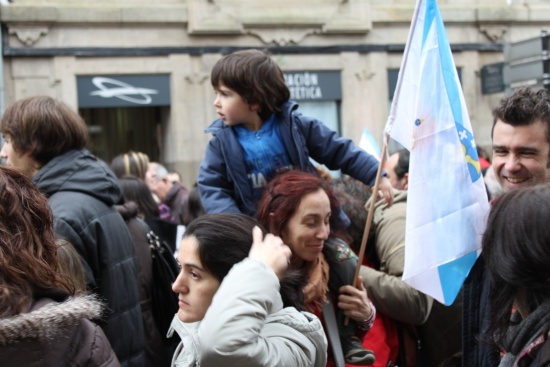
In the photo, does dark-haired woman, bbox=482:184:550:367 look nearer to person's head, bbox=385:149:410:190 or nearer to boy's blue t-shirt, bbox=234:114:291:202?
boy's blue t-shirt, bbox=234:114:291:202

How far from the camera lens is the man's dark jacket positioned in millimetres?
3488

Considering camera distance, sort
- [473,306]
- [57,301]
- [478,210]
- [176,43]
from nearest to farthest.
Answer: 1. [57,301]
2. [473,306]
3. [478,210]
4. [176,43]

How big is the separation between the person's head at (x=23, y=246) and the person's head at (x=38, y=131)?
1.42 meters

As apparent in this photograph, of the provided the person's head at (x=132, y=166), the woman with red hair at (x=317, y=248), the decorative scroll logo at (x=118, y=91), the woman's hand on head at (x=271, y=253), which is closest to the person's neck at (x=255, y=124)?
the woman with red hair at (x=317, y=248)

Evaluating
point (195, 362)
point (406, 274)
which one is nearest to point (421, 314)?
point (406, 274)

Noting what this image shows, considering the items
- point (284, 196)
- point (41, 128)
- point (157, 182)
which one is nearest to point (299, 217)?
point (284, 196)

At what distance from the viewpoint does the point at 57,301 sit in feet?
6.77

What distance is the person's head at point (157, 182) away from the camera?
29.7 ft

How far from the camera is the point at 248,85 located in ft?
12.1

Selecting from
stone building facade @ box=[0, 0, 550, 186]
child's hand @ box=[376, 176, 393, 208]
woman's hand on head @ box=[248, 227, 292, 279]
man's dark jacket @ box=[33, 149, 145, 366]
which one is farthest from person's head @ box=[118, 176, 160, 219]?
stone building facade @ box=[0, 0, 550, 186]

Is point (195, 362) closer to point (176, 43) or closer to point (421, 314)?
point (421, 314)

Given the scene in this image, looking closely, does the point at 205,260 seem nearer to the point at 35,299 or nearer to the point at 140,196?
the point at 35,299

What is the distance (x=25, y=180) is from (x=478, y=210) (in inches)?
72.2

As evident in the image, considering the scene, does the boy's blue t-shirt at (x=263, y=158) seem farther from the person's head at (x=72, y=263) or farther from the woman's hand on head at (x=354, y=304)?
the person's head at (x=72, y=263)
